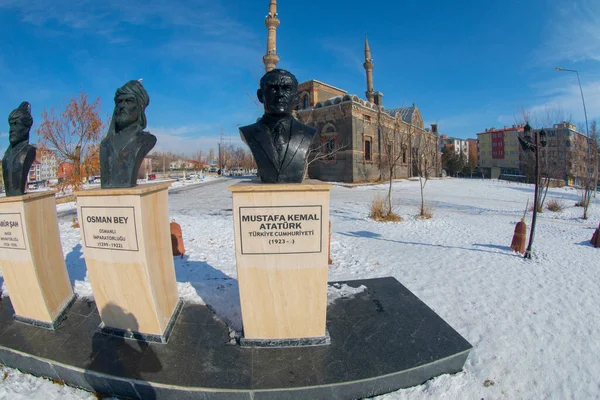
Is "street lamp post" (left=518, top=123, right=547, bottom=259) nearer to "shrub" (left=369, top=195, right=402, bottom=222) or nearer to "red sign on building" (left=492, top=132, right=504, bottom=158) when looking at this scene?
"shrub" (left=369, top=195, right=402, bottom=222)

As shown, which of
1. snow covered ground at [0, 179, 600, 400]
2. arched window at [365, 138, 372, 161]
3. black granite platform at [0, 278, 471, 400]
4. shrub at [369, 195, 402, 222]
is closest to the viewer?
black granite platform at [0, 278, 471, 400]

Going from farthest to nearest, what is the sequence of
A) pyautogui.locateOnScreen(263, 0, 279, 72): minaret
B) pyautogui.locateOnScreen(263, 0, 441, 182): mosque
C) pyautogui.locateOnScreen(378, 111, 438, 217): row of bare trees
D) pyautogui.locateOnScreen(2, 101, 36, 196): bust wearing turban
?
1. pyautogui.locateOnScreen(263, 0, 441, 182): mosque
2. pyautogui.locateOnScreen(263, 0, 279, 72): minaret
3. pyautogui.locateOnScreen(378, 111, 438, 217): row of bare trees
4. pyautogui.locateOnScreen(2, 101, 36, 196): bust wearing turban

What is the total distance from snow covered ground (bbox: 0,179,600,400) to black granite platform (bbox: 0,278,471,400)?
0.18 meters

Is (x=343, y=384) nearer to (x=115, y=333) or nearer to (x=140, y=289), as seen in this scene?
(x=140, y=289)

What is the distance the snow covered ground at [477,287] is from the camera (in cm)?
287

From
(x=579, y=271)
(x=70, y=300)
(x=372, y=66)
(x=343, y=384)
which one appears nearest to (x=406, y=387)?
(x=343, y=384)

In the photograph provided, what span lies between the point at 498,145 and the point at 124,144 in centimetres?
9494

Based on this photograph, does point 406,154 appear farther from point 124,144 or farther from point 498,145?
point 498,145

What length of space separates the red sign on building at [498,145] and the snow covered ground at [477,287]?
264 feet

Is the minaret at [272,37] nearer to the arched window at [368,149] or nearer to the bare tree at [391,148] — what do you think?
the bare tree at [391,148]

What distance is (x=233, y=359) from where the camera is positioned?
287cm

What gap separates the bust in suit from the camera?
3.08 metres

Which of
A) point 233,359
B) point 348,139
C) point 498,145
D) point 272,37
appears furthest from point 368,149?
point 498,145

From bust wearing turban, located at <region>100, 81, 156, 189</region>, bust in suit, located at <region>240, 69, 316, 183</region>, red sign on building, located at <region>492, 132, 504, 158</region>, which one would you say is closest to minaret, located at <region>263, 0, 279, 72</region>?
bust wearing turban, located at <region>100, 81, 156, 189</region>
